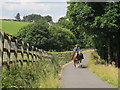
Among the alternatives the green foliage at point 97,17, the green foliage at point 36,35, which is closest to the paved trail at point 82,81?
the green foliage at point 97,17

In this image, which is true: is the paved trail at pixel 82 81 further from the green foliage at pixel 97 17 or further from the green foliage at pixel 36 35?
the green foliage at pixel 36 35

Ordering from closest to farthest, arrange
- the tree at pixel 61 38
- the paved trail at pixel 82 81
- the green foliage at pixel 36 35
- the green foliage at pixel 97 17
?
the paved trail at pixel 82 81, the green foliage at pixel 97 17, the green foliage at pixel 36 35, the tree at pixel 61 38

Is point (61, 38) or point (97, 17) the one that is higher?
point (61, 38)

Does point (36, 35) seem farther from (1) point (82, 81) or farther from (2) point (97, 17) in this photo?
(1) point (82, 81)

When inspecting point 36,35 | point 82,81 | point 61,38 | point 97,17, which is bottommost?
point 82,81

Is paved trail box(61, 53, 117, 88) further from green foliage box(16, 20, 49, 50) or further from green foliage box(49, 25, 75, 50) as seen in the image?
green foliage box(49, 25, 75, 50)

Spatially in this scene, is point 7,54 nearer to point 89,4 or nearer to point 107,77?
point 107,77

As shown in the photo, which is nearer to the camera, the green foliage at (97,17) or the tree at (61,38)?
the green foliage at (97,17)

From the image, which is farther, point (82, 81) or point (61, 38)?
point (61, 38)

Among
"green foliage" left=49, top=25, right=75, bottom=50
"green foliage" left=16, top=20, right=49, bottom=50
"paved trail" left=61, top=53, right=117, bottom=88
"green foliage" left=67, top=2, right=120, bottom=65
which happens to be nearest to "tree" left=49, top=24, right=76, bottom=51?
"green foliage" left=49, top=25, right=75, bottom=50

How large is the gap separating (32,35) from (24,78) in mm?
60372

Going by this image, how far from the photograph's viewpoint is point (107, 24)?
15789mm

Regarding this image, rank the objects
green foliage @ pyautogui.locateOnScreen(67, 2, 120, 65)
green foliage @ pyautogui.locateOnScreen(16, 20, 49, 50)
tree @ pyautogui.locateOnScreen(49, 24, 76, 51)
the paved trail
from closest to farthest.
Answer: the paved trail
green foliage @ pyautogui.locateOnScreen(67, 2, 120, 65)
green foliage @ pyautogui.locateOnScreen(16, 20, 49, 50)
tree @ pyautogui.locateOnScreen(49, 24, 76, 51)

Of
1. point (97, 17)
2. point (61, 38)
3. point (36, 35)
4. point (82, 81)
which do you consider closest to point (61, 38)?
point (61, 38)
